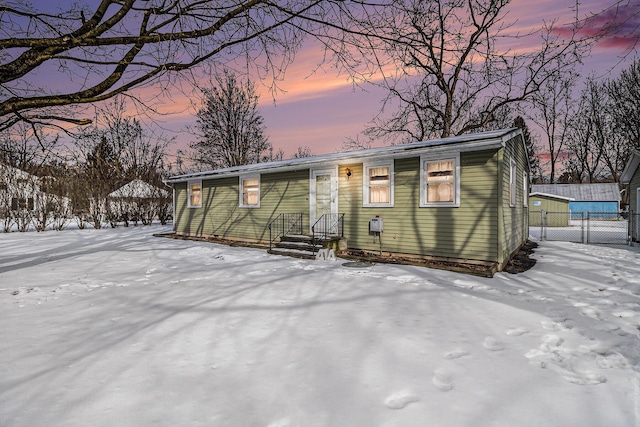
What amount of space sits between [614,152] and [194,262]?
43781mm

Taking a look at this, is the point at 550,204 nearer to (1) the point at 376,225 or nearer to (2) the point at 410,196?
(2) the point at 410,196

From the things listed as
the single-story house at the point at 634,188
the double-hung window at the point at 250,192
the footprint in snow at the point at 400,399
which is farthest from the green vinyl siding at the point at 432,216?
the single-story house at the point at 634,188

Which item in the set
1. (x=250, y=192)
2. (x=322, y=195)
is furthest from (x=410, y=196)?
(x=250, y=192)

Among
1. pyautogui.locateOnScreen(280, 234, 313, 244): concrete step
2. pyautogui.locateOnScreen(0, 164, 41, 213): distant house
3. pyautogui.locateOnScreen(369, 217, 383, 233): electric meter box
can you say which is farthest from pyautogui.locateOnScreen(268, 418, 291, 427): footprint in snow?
pyautogui.locateOnScreen(0, 164, 41, 213): distant house

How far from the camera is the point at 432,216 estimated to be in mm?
9086

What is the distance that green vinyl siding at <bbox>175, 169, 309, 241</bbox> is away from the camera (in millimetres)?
12086

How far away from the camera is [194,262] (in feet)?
30.5

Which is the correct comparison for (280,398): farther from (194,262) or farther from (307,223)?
(307,223)

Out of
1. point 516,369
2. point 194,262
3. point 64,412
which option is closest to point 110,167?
point 194,262

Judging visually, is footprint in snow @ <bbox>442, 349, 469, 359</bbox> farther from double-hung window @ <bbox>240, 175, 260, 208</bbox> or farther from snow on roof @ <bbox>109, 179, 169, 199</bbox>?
snow on roof @ <bbox>109, 179, 169, 199</bbox>

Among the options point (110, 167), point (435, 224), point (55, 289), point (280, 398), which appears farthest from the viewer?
point (110, 167)

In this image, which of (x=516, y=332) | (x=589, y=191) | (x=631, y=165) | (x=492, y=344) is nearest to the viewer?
(x=492, y=344)

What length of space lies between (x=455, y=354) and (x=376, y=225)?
631 cm

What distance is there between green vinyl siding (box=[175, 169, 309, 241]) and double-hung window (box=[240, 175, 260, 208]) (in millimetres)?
185
